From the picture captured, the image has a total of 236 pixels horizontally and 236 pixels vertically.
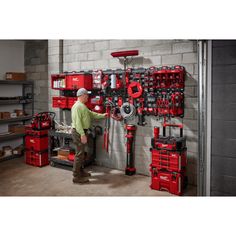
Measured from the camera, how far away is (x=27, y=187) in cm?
425

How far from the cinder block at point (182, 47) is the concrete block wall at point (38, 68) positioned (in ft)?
11.0

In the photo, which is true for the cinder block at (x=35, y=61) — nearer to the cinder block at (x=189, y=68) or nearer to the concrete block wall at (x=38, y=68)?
the concrete block wall at (x=38, y=68)

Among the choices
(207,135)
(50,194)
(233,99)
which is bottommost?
(50,194)

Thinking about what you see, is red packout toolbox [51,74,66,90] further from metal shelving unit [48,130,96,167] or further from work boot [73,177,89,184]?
work boot [73,177,89,184]

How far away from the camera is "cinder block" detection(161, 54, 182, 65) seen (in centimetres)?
431

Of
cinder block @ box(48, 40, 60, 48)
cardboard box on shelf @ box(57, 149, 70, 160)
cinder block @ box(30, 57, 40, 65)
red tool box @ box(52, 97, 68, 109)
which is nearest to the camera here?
cardboard box on shelf @ box(57, 149, 70, 160)

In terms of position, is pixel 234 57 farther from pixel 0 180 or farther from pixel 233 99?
pixel 0 180

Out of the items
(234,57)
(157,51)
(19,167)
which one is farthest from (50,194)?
(234,57)

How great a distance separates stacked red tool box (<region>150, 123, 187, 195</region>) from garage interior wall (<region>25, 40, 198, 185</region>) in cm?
36

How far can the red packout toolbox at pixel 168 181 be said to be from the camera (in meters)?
3.90

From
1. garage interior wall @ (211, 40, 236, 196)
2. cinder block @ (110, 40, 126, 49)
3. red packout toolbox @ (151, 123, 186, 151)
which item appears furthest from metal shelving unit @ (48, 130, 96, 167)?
garage interior wall @ (211, 40, 236, 196)

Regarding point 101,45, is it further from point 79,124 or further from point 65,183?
point 65,183

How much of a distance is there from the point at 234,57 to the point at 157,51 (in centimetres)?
142

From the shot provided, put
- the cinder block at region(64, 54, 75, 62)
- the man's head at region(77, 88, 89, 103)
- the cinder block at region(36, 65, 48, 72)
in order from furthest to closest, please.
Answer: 1. the cinder block at region(36, 65, 48, 72)
2. the cinder block at region(64, 54, 75, 62)
3. the man's head at region(77, 88, 89, 103)
